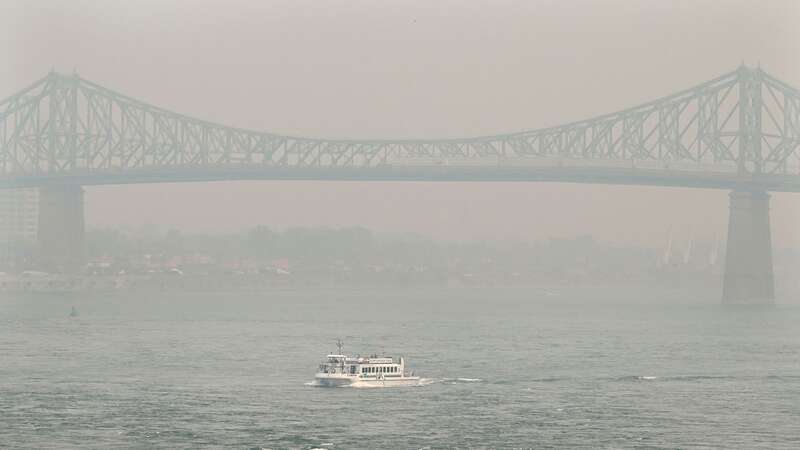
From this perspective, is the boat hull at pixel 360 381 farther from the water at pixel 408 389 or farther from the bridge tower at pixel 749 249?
the bridge tower at pixel 749 249

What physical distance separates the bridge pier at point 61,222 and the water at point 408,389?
37.8 metres

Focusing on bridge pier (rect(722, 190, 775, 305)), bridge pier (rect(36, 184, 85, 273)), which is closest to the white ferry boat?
bridge pier (rect(722, 190, 775, 305))

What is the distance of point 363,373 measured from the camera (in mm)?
80688

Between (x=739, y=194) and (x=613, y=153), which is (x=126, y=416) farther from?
(x=613, y=153)

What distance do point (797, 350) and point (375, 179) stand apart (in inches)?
2582

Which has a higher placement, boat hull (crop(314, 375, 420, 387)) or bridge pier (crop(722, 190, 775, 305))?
bridge pier (crop(722, 190, 775, 305))

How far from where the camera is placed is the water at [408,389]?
Result: 6291 centimetres

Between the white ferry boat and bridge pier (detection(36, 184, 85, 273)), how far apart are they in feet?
322

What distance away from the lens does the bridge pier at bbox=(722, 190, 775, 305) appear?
152000 mm

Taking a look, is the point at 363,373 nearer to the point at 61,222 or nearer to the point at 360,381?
the point at 360,381

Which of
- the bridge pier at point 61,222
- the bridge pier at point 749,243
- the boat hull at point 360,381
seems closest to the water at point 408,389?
the boat hull at point 360,381

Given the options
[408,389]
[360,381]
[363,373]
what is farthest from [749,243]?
[408,389]

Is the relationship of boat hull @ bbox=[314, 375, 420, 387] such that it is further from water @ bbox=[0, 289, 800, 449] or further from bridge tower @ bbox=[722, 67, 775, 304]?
bridge tower @ bbox=[722, 67, 775, 304]

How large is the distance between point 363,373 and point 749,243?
77.6 meters
